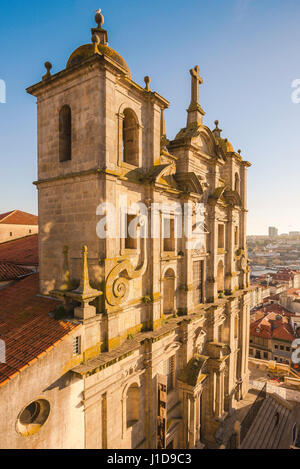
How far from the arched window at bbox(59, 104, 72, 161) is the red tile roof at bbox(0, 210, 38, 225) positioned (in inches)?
675

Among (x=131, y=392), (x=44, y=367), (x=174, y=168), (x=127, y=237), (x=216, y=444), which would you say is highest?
(x=174, y=168)

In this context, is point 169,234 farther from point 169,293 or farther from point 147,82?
point 147,82

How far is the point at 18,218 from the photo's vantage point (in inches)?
1122

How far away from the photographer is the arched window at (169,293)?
16344mm

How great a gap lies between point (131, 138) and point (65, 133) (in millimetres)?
3261

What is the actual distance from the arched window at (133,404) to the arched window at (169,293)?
4775 millimetres

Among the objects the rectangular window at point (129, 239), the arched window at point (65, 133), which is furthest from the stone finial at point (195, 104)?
the rectangular window at point (129, 239)

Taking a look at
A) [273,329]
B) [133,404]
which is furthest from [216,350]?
[273,329]

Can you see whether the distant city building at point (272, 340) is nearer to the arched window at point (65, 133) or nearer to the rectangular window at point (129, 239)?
the rectangular window at point (129, 239)

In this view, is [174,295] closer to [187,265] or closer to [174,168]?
[187,265]

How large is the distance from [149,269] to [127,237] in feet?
6.86

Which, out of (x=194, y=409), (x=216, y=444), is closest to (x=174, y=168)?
(x=194, y=409)

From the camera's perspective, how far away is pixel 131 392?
12.9 m

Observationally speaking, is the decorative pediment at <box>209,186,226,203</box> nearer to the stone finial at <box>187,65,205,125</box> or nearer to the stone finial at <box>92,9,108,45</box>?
the stone finial at <box>187,65,205,125</box>
